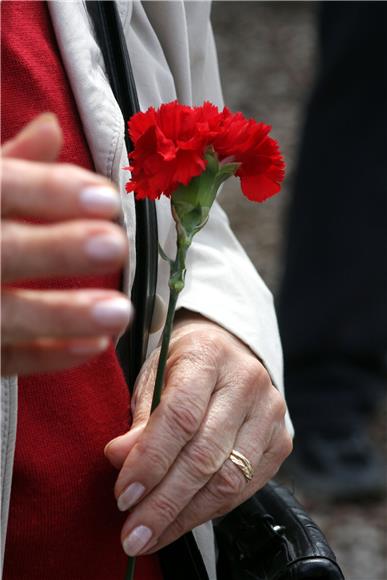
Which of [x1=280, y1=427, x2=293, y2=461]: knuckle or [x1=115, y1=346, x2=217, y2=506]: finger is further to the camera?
[x1=280, y1=427, x2=293, y2=461]: knuckle

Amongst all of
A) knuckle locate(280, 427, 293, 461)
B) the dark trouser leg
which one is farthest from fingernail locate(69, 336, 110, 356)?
the dark trouser leg

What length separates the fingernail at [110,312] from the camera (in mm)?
599

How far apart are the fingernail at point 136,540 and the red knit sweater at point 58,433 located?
0.35 feet

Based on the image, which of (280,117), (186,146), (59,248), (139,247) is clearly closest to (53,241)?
(59,248)

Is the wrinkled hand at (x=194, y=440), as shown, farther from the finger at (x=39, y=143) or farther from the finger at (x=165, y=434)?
the finger at (x=39, y=143)

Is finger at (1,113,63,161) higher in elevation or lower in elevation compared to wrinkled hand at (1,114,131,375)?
higher

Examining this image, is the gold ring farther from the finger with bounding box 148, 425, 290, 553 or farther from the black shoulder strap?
the black shoulder strap

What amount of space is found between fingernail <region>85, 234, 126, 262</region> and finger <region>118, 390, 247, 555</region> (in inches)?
15.6

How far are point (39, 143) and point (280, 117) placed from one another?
453 cm

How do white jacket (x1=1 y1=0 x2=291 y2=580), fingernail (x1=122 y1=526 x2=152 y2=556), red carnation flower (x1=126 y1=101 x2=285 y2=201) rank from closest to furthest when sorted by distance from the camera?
red carnation flower (x1=126 y1=101 x2=285 y2=201) < fingernail (x1=122 y1=526 x2=152 y2=556) < white jacket (x1=1 y1=0 x2=291 y2=580)

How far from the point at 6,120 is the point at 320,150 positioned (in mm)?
2287

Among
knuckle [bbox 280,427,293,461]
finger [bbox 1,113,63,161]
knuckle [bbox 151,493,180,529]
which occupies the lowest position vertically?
knuckle [bbox 280,427,293,461]

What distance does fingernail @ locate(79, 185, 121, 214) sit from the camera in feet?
1.96

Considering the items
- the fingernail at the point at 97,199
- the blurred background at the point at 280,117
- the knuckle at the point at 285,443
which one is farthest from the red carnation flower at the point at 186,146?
the blurred background at the point at 280,117
